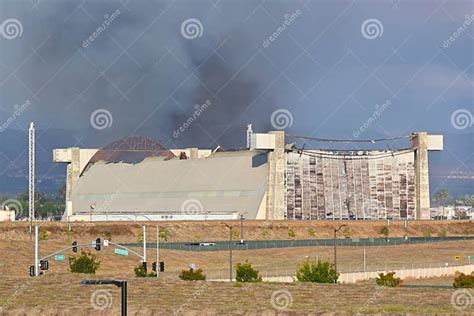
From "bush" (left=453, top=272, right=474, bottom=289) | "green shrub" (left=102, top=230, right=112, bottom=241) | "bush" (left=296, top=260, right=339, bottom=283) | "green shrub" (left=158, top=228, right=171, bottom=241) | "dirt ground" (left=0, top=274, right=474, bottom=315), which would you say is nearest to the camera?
"dirt ground" (left=0, top=274, right=474, bottom=315)

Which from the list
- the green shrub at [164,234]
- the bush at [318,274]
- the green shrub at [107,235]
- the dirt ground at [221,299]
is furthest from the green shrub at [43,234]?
the dirt ground at [221,299]

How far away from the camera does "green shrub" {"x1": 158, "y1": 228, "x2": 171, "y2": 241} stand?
18707 centimetres

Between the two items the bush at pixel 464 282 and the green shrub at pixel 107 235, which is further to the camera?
the green shrub at pixel 107 235

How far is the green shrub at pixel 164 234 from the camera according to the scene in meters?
187

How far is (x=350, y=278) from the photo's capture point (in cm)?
10531

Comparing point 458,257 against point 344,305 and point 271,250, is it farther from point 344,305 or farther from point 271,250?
point 344,305

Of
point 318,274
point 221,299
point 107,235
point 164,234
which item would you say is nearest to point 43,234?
point 107,235

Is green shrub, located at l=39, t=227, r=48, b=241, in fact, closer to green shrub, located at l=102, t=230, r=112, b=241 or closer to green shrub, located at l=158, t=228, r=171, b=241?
green shrub, located at l=102, t=230, r=112, b=241

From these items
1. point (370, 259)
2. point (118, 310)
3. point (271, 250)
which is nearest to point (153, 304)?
A: point (118, 310)

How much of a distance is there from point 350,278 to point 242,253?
149 feet

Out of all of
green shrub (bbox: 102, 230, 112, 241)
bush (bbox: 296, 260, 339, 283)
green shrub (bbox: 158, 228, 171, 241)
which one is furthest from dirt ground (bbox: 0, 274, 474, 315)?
green shrub (bbox: 158, 228, 171, 241)

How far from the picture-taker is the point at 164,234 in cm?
18938

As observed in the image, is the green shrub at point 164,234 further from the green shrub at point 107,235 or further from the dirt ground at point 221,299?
the dirt ground at point 221,299

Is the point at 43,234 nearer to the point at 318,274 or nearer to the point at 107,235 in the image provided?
the point at 107,235
